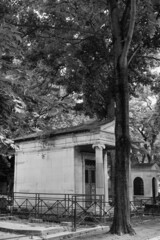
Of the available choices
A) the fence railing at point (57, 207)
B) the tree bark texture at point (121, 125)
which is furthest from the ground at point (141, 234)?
the fence railing at point (57, 207)

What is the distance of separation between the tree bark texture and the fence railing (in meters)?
3.66

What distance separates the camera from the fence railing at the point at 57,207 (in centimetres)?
1559

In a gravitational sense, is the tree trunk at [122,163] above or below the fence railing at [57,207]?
above

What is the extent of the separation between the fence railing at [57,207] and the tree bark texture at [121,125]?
366 cm

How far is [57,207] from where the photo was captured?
17094 mm

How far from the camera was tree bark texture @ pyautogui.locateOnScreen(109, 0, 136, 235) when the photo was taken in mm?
11594

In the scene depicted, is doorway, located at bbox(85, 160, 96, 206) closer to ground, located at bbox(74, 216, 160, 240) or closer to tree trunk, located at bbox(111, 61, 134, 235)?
ground, located at bbox(74, 216, 160, 240)

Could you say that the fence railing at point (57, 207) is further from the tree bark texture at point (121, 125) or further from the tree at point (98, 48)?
the tree at point (98, 48)

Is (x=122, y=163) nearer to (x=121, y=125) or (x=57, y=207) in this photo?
(x=121, y=125)

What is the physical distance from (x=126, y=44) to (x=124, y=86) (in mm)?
1609

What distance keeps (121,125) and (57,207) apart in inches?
281

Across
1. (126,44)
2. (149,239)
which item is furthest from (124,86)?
(149,239)

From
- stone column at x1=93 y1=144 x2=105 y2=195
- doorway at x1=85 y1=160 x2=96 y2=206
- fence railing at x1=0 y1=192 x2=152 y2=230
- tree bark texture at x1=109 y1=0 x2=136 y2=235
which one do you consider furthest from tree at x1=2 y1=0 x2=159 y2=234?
doorway at x1=85 y1=160 x2=96 y2=206

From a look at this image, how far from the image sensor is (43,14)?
17.3 meters
